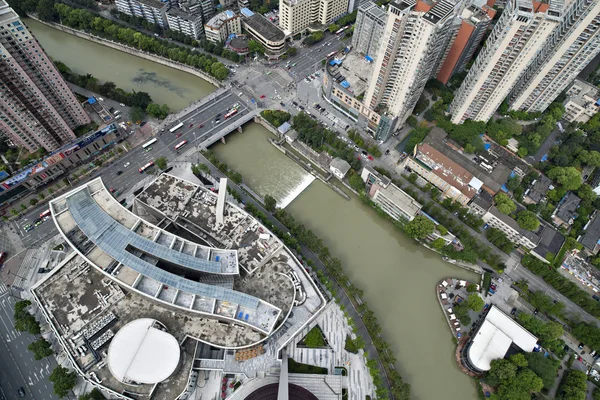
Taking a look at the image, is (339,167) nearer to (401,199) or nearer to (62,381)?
(401,199)

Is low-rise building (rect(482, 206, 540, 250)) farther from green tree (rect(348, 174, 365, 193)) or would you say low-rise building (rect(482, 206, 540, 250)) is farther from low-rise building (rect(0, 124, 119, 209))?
low-rise building (rect(0, 124, 119, 209))

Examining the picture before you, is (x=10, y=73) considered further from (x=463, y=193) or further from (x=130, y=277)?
(x=463, y=193)

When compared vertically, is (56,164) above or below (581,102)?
below

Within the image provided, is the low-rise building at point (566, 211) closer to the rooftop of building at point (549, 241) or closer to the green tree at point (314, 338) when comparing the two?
the rooftop of building at point (549, 241)

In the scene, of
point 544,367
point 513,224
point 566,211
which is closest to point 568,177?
point 566,211

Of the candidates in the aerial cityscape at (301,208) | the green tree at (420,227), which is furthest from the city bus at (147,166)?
the green tree at (420,227)

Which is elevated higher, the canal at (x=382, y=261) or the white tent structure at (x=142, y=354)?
the canal at (x=382, y=261)
